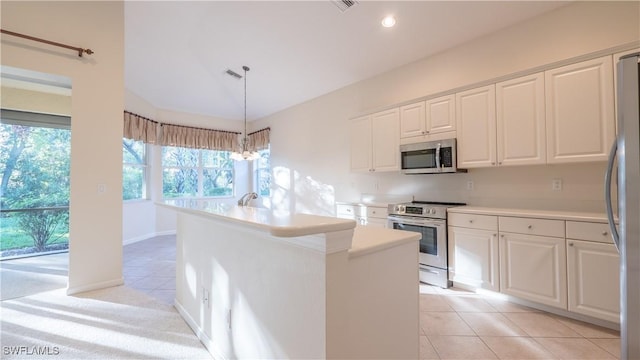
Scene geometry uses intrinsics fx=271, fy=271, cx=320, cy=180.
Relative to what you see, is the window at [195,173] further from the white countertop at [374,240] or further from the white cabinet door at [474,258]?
the white countertop at [374,240]

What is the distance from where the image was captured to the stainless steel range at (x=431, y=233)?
295 cm

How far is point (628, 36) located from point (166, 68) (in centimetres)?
565

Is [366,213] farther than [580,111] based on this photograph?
Yes

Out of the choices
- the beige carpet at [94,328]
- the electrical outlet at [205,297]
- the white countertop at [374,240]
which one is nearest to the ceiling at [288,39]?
the white countertop at [374,240]

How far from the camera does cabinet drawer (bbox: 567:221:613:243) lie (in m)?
2.04

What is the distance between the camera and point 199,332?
200 centimetres

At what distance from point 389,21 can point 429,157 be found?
5.34ft

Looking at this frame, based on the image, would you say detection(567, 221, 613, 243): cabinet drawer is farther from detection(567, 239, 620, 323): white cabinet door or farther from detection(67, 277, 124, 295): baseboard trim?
detection(67, 277, 124, 295): baseboard trim

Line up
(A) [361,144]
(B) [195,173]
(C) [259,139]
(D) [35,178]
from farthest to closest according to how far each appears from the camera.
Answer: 1. (C) [259,139]
2. (B) [195,173]
3. (A) [361,144]
4. (D) [35,178]

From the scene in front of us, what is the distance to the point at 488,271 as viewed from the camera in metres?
2.64

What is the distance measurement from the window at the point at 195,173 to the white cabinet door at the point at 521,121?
19.1 feet

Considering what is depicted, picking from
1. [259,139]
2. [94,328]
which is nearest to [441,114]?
[94,328]

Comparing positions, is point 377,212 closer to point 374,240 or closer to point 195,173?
point 374,240

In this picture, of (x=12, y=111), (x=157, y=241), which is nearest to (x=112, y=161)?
(x=12, y=111)
